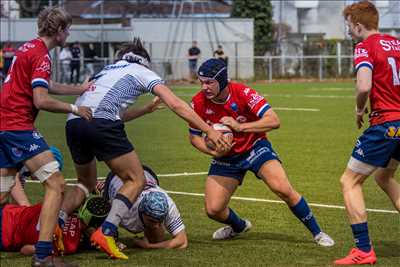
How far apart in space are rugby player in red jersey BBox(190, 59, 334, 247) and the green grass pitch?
380 millimetres

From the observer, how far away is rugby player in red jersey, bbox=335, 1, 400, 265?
8367mm

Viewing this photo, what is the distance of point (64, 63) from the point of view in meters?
44.8

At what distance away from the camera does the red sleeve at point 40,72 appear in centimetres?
831

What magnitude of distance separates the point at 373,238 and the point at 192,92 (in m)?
27.6

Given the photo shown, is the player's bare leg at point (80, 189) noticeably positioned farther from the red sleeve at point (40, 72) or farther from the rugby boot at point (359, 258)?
the rugby boot at point (359, 258)

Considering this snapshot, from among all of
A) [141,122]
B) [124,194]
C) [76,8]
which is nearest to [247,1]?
[76,8]

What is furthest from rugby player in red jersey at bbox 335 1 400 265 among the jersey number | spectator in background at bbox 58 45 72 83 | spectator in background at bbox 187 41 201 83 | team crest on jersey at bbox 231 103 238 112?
spectator in background at bbox 187 41 201 83

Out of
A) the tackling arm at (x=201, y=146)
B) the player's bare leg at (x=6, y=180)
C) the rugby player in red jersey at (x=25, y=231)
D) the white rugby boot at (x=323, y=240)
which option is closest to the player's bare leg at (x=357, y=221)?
the white rugby boot at (x=323, y=240)

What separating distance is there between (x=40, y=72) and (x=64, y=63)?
121ft

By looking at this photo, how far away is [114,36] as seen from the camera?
49.8 meters

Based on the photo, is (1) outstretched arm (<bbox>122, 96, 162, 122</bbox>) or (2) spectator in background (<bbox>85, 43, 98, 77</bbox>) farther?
(2) spectator in background (<bbox>85, 43, 98, 77</bbox>)

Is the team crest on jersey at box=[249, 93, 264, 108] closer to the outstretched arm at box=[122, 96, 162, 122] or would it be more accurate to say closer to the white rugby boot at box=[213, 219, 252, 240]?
the outstretched arm at box=[122, 96, 162, 122]

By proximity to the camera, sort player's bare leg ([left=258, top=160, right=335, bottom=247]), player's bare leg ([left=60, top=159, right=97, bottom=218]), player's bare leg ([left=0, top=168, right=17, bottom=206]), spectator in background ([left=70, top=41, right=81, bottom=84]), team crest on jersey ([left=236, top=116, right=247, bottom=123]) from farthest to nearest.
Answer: spectator in background ([left=70, top=41, right=81, bottom=84]) < team crest on jersey ([left=236, top=116, right=247, bottom=123]) < player's bare leg ([left=258, top=160, right=335, bottom=247]) < player's bare leg ([left=60, top=159, right=97, bottom=218]) < player's bare leg ([left=0, top=168, right=17, bottom=206])

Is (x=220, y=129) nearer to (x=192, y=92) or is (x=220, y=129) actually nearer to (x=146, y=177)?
(x=146, y=177)
